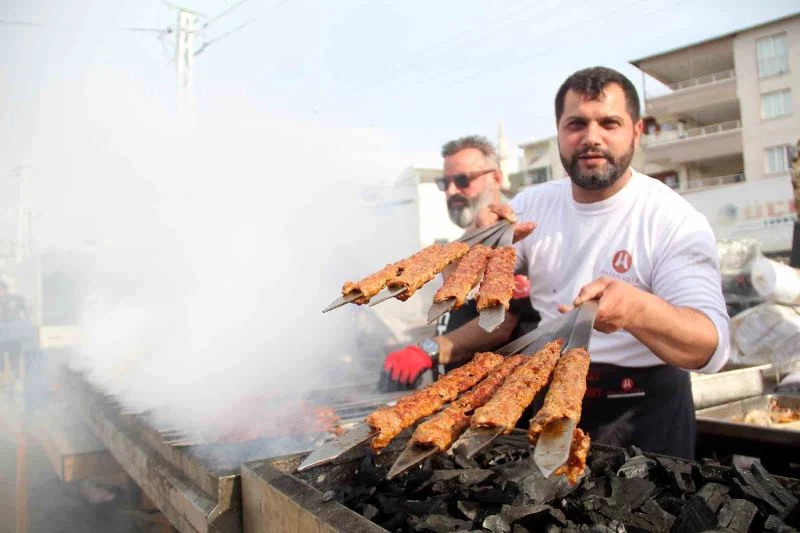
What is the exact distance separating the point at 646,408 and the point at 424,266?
4.23ft

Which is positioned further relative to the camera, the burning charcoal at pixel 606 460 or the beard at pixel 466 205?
the beard at pixel 466 205

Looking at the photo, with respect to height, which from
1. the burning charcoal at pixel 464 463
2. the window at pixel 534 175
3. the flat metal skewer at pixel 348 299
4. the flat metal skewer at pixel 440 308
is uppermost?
the window at pixel 534 175

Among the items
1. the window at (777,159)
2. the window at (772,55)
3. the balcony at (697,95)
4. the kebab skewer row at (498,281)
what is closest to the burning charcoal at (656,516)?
the kebab skewer row at (498,281)

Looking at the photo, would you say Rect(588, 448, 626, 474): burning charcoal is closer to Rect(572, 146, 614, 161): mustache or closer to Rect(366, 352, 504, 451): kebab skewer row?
Rect(366, 352, 504, 451): kebab skewer row

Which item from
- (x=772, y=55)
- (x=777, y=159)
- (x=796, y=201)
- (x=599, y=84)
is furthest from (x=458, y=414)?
(x=772, y=55)

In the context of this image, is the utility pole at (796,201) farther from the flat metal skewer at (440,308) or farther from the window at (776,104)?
the window at (776,104)

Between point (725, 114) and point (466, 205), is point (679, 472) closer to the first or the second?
point (466, 205)

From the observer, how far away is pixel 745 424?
2.59 m

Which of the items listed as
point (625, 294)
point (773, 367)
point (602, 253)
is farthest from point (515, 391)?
point (773, 367)

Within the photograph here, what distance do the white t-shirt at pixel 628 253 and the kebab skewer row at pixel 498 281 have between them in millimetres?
494

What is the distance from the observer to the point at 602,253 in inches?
98.1

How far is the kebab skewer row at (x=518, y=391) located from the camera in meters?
1.23

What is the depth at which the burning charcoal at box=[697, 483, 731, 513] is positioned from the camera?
1.55m

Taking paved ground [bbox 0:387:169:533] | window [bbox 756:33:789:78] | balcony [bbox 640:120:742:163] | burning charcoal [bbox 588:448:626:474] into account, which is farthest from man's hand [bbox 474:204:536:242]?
window [bbox 756:33:789:78]
